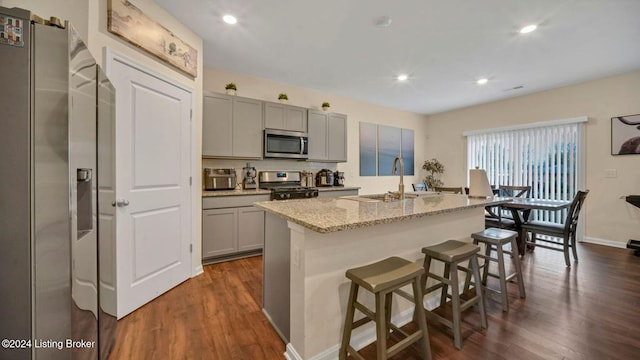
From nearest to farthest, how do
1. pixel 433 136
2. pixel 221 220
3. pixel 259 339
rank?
pixel 259 339
pixel 221 220
pixel 433 136

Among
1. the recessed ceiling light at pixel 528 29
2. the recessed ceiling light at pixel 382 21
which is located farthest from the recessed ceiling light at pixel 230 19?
the recessed ceiling light at pixel 528 29

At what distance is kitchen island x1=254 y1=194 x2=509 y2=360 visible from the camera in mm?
1437

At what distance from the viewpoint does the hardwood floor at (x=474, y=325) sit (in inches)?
63.9

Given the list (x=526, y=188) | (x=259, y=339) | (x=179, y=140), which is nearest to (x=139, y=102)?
(x=179, y=140)

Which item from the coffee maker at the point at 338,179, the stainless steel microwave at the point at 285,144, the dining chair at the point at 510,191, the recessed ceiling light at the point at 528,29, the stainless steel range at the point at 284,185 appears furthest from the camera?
the coffee maker at the point at 338,179

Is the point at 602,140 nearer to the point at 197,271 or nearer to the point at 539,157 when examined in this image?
the point at 539,157

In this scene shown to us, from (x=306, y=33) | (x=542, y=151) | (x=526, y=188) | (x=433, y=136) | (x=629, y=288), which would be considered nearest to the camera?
(x=629, y=288)

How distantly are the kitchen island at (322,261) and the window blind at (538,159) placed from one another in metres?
4.06

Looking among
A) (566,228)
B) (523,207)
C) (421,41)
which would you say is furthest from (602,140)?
(421,41)

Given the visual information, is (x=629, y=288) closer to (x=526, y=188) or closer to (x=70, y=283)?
(x=526, y=188)

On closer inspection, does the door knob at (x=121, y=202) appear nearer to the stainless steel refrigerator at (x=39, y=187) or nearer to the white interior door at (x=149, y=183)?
the white interior door at (x=149, y=183)

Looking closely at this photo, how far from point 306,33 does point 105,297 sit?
2888 millimetres

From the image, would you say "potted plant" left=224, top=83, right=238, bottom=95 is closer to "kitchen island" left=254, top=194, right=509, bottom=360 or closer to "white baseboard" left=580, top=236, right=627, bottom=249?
"kitchen island" left=254, top=194, right=509, bottom=360

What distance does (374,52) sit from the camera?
126 inches
